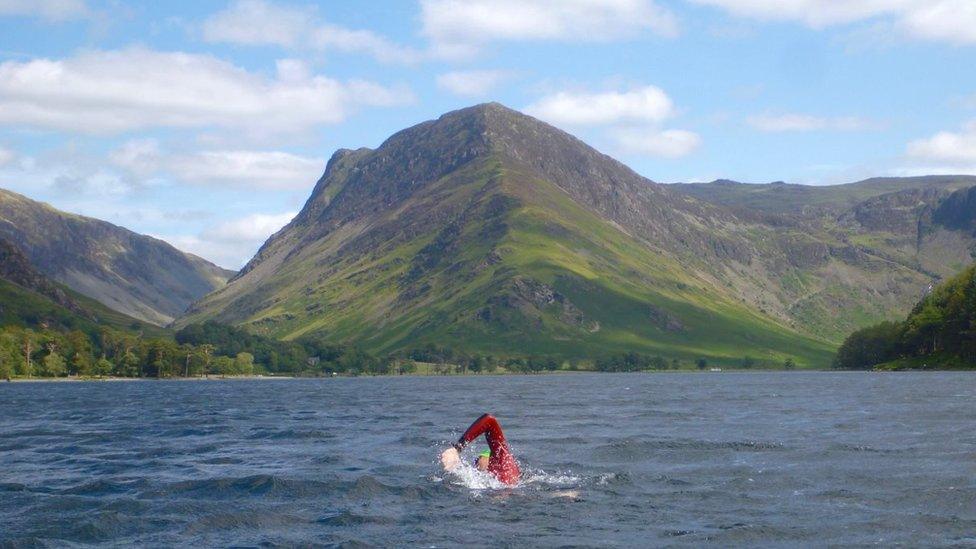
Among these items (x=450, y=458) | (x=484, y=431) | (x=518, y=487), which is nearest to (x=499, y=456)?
(x=518, y=487)

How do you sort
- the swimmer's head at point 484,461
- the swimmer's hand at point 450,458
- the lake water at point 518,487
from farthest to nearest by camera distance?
the swimmer's head at point 484,461
the swimmer's hand at point 450,458
the lake water at point 518,487

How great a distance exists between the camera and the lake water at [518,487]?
32906 mm

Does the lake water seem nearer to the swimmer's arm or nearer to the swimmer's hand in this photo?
the swimmer's hand

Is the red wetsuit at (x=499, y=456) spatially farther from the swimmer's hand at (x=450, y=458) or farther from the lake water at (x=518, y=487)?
the swimmer's hand at (x=450, y=458)

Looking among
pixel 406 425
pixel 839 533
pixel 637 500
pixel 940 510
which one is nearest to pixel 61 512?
pixel 637 500

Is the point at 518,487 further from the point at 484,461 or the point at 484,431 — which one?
the point at 484,431

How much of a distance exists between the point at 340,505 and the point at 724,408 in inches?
2611

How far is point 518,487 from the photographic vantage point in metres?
42.3

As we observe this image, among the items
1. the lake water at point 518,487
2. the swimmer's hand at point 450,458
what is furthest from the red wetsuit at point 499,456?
the swimmer's hand at point 450,458

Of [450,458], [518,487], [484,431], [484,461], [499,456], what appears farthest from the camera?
[518,487]

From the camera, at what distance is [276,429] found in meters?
75.2

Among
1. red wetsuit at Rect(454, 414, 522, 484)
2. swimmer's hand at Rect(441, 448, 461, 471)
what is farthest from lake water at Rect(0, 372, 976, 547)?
swimmer's hand at Rect(441, 448, 461, 471)

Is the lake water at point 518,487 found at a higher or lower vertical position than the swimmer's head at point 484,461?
lower

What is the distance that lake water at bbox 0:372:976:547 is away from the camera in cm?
3291
